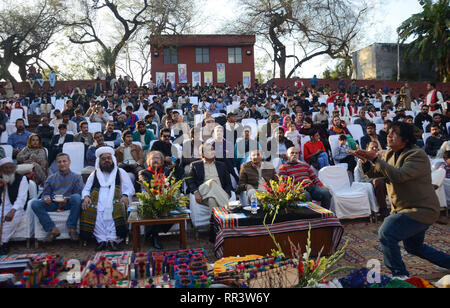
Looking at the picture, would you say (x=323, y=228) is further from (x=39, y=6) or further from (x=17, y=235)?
(x=39, y=6)

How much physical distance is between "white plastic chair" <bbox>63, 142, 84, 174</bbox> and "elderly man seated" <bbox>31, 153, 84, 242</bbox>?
1779mm

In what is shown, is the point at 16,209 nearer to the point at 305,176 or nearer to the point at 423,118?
the point at 305,176

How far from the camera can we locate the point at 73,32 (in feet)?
77.4

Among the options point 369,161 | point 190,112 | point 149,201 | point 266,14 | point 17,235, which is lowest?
point 17,235

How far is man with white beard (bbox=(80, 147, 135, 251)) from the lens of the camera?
4914 mm

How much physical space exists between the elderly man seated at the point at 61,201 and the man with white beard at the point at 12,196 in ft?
0.71

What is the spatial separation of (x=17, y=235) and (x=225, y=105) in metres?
10.8

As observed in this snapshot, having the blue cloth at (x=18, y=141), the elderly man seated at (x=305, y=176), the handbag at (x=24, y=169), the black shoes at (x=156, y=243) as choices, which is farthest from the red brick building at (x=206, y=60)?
the black shoes at (x=156, y=243)

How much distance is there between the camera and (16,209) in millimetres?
4934

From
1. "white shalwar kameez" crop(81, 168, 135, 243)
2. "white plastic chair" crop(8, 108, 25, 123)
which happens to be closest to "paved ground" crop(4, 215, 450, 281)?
"white shalwar kameez" crop(81, 168, 135, 243)

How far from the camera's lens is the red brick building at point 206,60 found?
25375mm

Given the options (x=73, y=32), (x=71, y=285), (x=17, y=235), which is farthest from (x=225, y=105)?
(x=73, y=32)

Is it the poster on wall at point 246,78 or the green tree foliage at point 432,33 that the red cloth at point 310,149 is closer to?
the poster on wall at point 246,78

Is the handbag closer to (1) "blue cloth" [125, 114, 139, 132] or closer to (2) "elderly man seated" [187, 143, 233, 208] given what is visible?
(2) "elderly man seated" [187, 143, 233, 208]
